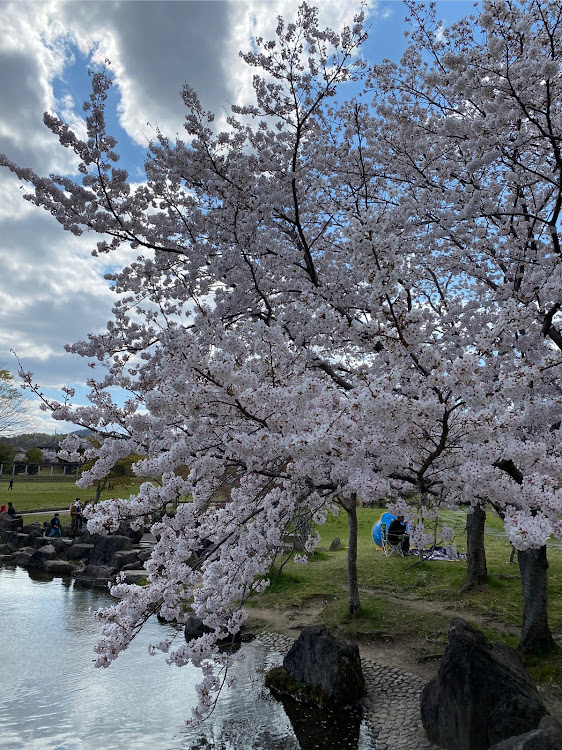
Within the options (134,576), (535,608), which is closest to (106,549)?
(134,576)

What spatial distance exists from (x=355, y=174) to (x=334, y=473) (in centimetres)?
684

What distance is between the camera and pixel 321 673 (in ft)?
24.5

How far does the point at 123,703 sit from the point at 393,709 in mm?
4095

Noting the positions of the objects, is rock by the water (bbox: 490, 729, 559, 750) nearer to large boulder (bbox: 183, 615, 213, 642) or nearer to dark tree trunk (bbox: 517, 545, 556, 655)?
dark tree trunk (bbox: 517, 545, 556, 655)

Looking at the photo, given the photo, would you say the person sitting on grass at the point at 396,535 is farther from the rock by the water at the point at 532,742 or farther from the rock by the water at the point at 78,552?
the rock by the water at the point at 532,742

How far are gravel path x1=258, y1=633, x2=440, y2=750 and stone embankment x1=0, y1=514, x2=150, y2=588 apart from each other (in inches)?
365

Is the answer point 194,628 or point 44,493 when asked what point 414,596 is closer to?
point 194,628

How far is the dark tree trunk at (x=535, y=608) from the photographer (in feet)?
25.1

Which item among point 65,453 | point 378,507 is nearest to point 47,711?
point 65,453

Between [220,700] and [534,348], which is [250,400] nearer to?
[534,348]

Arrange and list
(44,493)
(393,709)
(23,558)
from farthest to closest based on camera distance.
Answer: (44,493), (23,558), (393,709)

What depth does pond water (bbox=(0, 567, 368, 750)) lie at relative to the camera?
634 cm

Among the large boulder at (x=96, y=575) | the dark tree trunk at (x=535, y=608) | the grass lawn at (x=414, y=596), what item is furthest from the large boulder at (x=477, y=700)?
the large boulder at (x=96, y=575)

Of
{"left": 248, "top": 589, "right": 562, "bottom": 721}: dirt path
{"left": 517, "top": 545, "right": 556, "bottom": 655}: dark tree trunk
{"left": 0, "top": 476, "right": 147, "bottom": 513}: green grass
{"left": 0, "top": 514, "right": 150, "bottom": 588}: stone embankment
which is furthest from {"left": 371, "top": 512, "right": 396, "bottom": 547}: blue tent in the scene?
{"left": 0, "top": 476, "right": 147, "bottom": 513}: green grass
